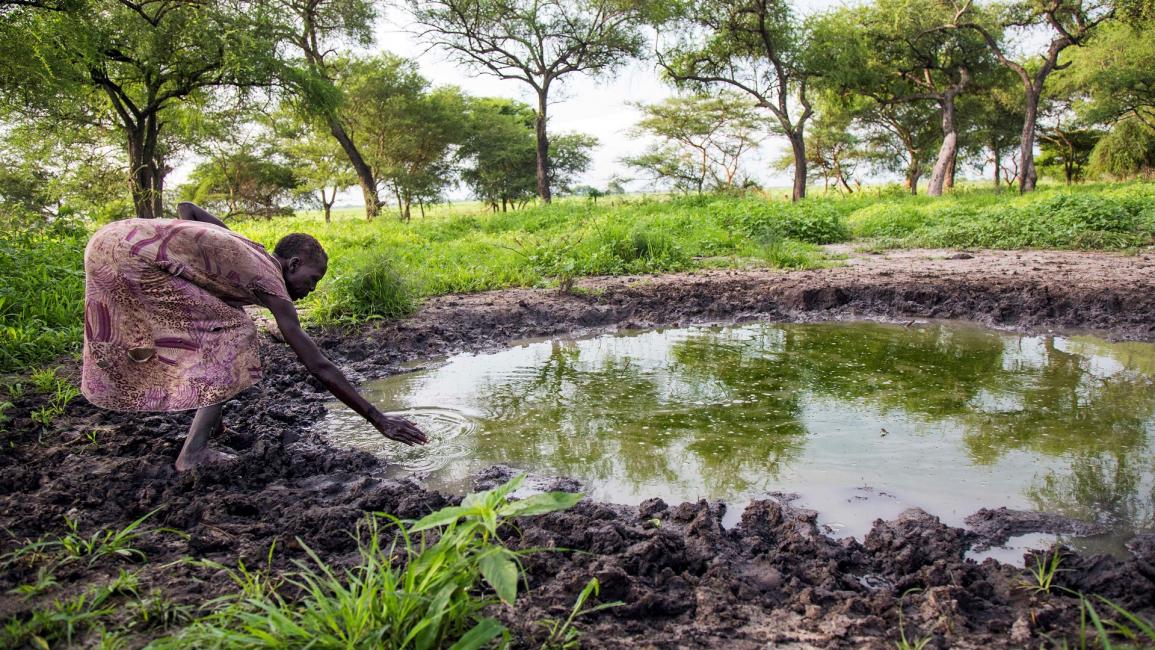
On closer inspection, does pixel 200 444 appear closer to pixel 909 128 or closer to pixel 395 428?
pixel 395 428

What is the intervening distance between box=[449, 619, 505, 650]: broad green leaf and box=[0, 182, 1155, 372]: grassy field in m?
4.22

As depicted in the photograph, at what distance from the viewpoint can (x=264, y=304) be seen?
9.14ft

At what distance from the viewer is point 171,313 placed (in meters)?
2.77

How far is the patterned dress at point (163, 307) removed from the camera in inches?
107

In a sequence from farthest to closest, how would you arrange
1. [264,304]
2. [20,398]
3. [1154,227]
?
[1154,227] → [20,398] → [264,304]

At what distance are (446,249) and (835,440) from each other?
7.01 metres

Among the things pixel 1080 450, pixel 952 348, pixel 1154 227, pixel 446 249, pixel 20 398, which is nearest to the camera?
pixel 1080 450

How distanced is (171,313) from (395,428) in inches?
39.3

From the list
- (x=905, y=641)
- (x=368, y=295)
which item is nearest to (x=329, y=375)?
(x=905, y=641)

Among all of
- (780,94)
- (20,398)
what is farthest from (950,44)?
(20,398)

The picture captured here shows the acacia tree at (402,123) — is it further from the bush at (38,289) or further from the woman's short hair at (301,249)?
the woman's short hair at (301,249)

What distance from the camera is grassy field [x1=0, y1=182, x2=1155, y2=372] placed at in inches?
213

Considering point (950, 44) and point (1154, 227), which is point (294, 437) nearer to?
point (1154, 227)

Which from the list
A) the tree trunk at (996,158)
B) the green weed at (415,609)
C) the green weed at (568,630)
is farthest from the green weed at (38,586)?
the tree trunk at (996,158)
